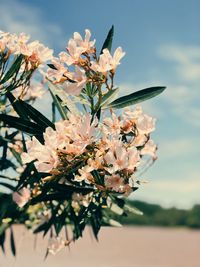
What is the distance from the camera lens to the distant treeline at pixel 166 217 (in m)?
19.5

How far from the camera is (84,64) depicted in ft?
5.20

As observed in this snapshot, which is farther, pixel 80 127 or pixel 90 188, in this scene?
pixel 90 188

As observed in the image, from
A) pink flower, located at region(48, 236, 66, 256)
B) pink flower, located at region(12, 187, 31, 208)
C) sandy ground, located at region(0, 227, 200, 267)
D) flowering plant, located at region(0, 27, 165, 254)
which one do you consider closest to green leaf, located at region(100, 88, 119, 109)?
flowering plant, located at region(0, 27, 165, 254)

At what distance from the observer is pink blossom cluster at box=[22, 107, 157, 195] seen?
145 cm

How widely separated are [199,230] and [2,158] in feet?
57.5

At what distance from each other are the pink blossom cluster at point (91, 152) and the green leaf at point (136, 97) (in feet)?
0.79

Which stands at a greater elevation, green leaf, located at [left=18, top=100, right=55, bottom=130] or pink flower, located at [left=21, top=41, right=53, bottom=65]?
pink flower, located at [left=21, top=41, right=53, bottom=65]

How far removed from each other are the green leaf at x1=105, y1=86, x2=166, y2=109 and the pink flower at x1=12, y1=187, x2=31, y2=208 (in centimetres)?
52

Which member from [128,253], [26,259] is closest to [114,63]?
[26,259]

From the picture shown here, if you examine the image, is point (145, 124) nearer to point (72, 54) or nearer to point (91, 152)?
point (91, 152)

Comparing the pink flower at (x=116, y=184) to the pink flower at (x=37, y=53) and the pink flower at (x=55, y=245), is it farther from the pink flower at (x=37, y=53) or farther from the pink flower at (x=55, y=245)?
the pink flower at (x=55, y=245)

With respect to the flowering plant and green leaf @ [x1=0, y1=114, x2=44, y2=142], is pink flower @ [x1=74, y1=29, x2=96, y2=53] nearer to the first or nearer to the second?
the flowering plant

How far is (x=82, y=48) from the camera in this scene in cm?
158

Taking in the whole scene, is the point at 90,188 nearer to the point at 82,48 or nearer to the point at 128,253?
the point at 82,48
